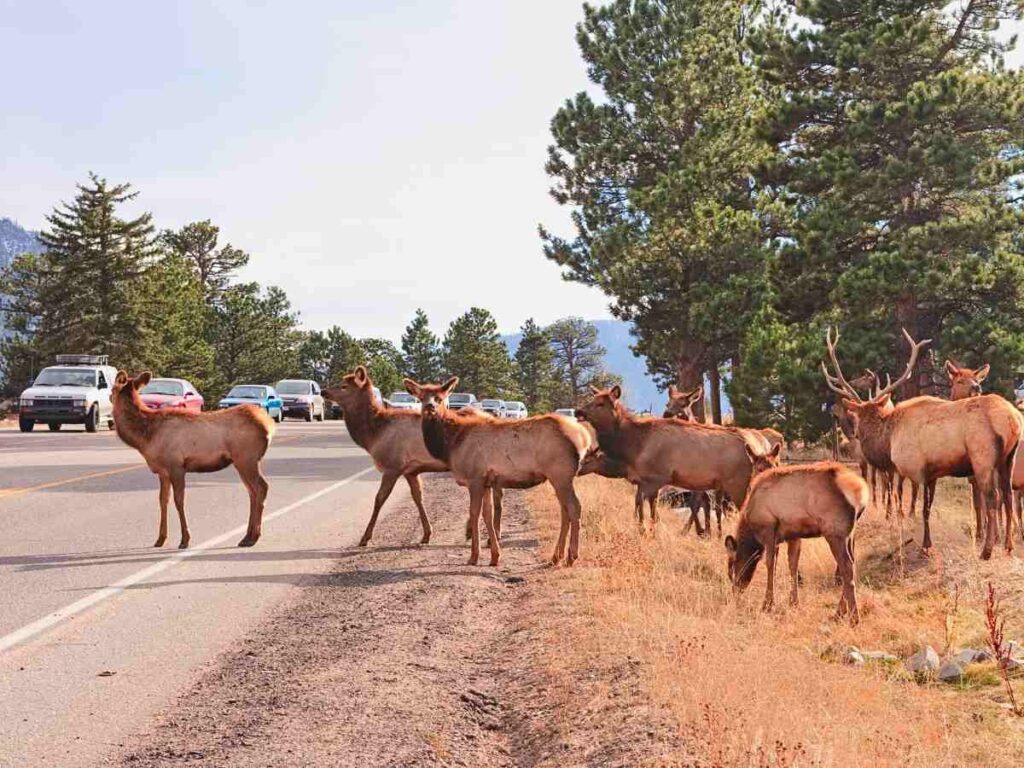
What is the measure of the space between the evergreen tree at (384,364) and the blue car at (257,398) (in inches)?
2252

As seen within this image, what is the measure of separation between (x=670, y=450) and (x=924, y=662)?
5.18m

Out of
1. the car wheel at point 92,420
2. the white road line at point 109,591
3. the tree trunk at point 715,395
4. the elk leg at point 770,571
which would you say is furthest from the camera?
the tree trunk at point 715,395

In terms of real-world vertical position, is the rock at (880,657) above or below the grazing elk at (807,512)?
below

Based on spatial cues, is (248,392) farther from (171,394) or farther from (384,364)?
(384,364)

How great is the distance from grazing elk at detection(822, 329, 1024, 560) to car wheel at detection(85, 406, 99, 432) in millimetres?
29242

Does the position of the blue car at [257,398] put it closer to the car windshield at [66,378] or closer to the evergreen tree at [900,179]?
the car windshield at [66,378]

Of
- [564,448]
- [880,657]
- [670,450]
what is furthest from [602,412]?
[880,657]

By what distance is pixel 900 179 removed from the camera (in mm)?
27328

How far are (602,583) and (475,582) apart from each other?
120 centimetres

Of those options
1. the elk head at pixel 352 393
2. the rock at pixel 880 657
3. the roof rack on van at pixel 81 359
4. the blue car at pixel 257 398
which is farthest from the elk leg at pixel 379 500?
the blue car at pixel 257 398

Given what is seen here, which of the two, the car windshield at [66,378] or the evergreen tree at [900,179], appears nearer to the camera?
the evergreen tree at [900,179]

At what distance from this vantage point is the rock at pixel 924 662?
7.83 m

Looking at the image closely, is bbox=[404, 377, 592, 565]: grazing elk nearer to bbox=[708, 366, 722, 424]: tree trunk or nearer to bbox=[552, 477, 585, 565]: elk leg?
bbox=[552, 477, 585, 565]: elk leg

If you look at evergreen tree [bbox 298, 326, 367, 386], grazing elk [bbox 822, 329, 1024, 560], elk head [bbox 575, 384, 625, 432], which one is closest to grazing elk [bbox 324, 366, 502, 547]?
elk head [bbox 575, 384, 625, 432]
